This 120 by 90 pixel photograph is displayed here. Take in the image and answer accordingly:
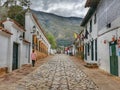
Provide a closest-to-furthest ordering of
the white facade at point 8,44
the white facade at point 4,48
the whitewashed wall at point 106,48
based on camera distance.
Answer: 1. the whitewashed wall at point 106,48
2. the white facade at point 4,48
3. the white facade at point 8,44

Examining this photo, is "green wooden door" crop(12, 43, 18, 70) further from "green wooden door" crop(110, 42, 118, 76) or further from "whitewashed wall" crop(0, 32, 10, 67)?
"green wooden door" crop(110, 42, 118, 76)

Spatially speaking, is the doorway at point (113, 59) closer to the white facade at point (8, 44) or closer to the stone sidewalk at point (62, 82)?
the stone sidewalk at point (62, 82)

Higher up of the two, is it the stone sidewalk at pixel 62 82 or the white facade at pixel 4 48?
the white facade at pixel 4 48

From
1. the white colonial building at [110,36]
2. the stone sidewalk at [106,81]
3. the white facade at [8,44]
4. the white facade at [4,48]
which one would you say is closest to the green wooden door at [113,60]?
the white colonial building at [110,36]

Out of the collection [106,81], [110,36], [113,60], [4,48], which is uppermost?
[110,36]

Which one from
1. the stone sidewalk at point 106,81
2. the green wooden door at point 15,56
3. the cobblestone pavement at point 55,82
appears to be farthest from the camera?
the green wooden door at point 15,56

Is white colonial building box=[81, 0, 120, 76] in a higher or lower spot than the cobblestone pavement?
higher

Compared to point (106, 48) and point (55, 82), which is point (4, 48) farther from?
point (106, 48)

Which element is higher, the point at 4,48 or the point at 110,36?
the point at 110,36

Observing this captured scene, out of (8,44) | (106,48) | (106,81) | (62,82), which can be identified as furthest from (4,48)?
(106,48)

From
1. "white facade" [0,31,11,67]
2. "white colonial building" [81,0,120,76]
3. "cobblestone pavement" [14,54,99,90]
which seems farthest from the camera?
"white facade" [0,31,11,67]

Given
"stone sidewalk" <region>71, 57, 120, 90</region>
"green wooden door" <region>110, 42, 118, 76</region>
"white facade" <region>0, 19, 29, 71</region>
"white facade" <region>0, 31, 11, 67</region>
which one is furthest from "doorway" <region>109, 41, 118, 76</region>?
"white facade" <region>0, 31, 11, 67</region>

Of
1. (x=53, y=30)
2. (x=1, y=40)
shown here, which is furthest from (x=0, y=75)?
(x=53, y=30)

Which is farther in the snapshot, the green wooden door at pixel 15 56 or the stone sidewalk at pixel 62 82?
the green wooden door at pixel 15 56
